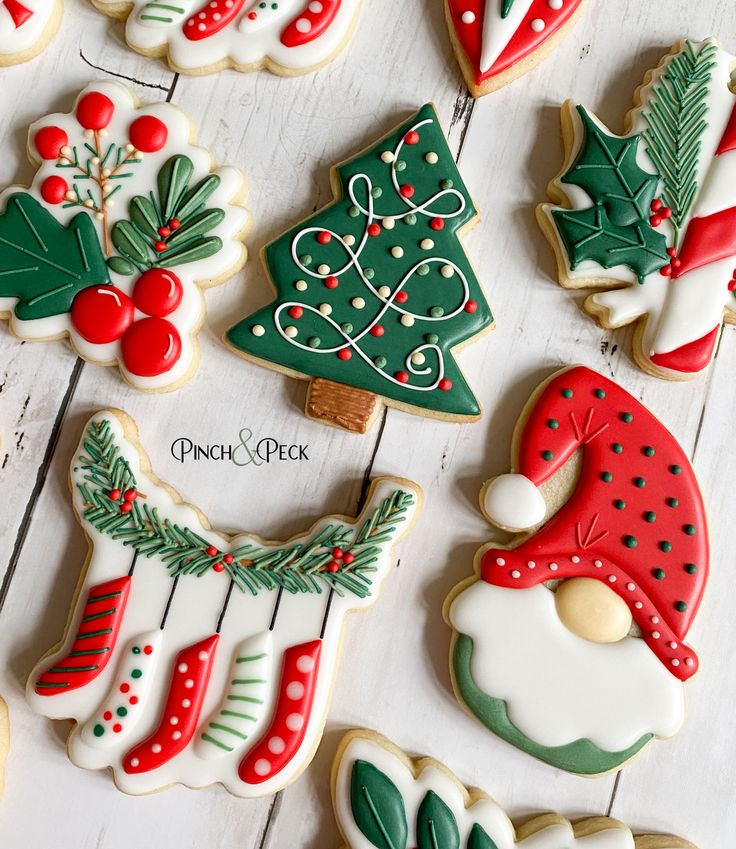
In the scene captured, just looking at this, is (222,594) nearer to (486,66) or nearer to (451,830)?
(451,830)

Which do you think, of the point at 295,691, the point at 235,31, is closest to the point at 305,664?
the point at 295,691

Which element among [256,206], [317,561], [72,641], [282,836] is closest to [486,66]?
[256,206]

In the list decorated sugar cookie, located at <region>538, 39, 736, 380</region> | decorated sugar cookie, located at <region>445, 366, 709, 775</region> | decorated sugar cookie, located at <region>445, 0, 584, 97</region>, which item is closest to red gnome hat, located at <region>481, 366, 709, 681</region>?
decorated sugar cookie, located at <region>445, 366, 709, 775</region>

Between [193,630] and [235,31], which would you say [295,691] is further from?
[235,31]

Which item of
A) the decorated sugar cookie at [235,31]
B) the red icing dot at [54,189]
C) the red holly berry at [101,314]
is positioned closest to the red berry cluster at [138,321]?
the red holly berry at [101,314]

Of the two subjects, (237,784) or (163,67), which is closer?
(237,784)

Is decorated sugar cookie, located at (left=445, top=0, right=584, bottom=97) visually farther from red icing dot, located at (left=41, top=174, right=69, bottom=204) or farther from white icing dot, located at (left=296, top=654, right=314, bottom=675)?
white icing dot, located at (left=296, top=654, right=314, bottom=675)
